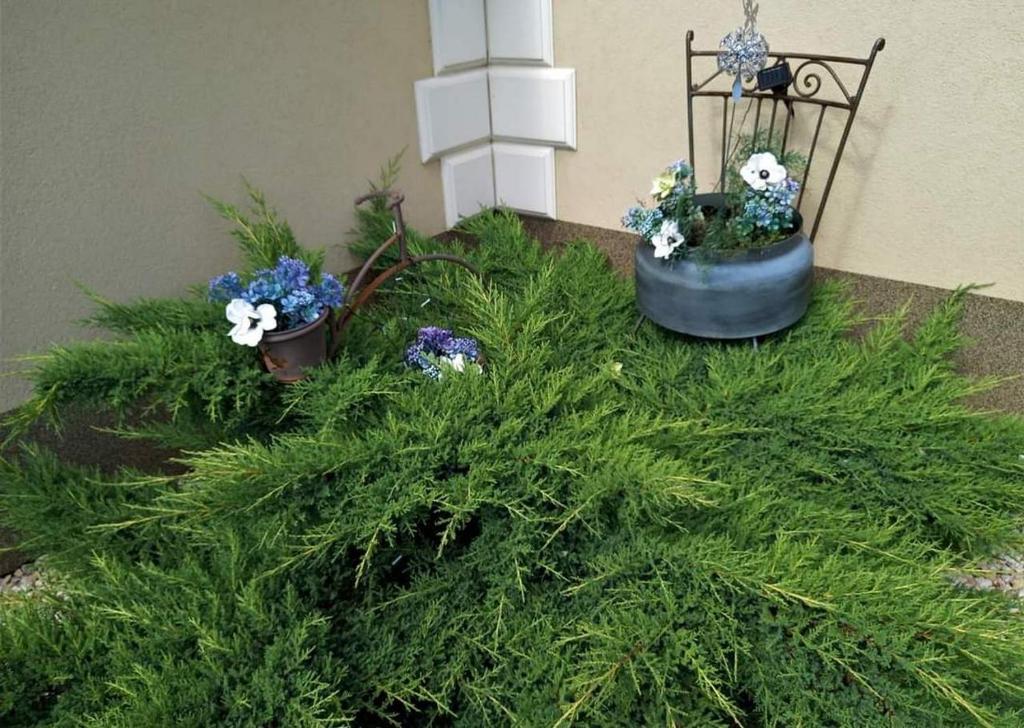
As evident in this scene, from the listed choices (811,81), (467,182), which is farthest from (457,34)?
(811,81)

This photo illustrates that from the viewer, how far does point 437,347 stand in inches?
72.9

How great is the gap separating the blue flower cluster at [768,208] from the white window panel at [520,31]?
35.3 inches

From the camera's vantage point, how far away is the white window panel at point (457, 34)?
94.1 inches

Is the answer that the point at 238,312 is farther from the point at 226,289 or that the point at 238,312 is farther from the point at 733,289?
the point at 733,289

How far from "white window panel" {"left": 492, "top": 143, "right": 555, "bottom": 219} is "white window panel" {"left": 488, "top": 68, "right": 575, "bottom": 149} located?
4cm

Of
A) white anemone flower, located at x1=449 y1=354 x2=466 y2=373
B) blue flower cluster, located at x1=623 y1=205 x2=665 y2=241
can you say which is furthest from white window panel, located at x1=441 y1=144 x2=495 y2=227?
white anemone flower, located at x1=449 y1=354 x2=466 y2=373

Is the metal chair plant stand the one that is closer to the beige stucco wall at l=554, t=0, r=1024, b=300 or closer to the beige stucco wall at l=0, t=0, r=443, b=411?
the beige stucco wall at l=554, t=0, r=1024, b=300

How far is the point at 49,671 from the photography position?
1.26 metres

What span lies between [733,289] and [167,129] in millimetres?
1459

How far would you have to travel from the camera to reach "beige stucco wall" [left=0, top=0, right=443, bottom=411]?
5.56ft

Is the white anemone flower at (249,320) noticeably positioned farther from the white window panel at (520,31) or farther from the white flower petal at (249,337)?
the white window panel at (520,31)

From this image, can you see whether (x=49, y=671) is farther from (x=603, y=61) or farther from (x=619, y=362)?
(x=603, y=61)

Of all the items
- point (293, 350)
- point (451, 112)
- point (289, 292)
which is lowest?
point (293, 350)

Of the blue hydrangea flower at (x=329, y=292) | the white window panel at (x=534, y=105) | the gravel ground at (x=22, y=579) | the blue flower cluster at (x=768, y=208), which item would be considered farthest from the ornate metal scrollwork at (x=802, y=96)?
the gravel ground at (x=22, y=579)
